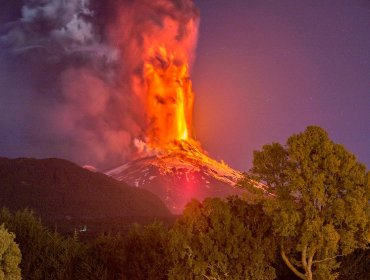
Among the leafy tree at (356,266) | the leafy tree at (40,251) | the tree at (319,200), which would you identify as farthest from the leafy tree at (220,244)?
the leafy tree at (40,251)

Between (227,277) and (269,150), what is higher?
(269,150)

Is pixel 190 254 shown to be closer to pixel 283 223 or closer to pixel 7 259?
pixel 283 223

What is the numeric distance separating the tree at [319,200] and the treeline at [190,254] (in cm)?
178

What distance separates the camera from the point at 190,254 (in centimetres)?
2644

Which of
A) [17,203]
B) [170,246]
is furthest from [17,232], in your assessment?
[17,203]

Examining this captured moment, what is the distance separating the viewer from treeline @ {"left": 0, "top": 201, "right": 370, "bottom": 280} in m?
26.6

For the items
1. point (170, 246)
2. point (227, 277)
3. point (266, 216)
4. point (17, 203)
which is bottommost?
point (227, 277)

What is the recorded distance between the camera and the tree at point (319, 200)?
82.0 feet

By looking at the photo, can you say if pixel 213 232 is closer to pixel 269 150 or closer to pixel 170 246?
pixel 170 246

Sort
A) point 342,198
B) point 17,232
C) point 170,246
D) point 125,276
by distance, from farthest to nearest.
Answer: point 17,232 < point 125,276 < point 170,246 < point 342,198

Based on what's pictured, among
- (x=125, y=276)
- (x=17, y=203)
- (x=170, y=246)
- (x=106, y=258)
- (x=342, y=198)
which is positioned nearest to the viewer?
(x=342, y=198)

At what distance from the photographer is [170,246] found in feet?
90.3

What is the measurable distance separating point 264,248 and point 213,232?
3267 millimetres

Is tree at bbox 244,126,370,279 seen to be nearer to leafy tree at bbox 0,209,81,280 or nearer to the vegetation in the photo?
the vegetation
